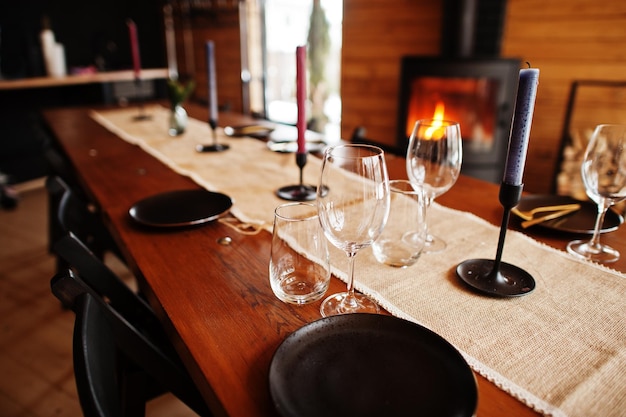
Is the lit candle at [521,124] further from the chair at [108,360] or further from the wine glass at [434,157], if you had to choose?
the chair at [108,360]

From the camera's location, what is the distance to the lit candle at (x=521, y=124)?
591 mm

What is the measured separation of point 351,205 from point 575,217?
61 centimetres

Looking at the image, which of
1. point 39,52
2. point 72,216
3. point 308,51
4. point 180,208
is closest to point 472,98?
point 308,51

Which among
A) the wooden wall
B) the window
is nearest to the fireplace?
the wooden wall

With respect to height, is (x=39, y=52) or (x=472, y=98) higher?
(x=39, y=52)

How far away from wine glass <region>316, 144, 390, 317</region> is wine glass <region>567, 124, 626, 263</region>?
0.43m

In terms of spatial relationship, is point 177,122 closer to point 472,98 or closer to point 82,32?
point 472,98

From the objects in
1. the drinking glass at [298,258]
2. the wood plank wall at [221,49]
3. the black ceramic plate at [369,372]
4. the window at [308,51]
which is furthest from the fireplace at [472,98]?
the black ceramic plate at [369,372]

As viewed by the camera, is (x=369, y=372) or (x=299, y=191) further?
(x=299, y=191)

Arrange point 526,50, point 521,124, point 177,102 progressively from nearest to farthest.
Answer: point 521,124, point 177,102, point 526,50

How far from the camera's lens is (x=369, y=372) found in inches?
20.1

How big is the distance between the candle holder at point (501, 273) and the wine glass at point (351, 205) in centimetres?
18

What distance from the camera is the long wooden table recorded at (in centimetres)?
51

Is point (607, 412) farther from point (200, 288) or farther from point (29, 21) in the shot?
point (29, 21)
